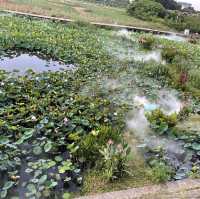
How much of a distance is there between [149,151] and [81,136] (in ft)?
3.32

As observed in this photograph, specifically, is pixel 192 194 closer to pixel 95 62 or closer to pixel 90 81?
pixel 90 81

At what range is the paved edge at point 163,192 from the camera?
426cm

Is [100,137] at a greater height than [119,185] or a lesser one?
greater

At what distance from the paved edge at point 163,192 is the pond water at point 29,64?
514 cm

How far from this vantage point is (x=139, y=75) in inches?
367

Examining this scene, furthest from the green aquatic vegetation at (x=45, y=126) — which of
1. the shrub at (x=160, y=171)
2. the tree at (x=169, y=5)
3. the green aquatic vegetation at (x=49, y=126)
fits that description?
the tree at (x=169, y=5)

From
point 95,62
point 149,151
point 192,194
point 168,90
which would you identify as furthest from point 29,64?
point 192,194

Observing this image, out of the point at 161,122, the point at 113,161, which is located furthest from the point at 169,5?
the point at 113,161

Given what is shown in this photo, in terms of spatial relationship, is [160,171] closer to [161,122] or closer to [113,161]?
[113,161]

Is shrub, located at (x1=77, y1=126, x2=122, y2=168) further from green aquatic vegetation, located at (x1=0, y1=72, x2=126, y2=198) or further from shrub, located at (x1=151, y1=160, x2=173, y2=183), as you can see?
shrub, located at (x1=151, y1=160, x2=173, y2=183)

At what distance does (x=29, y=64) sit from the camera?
9461 millimetres

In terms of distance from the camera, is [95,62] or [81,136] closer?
[81,136]

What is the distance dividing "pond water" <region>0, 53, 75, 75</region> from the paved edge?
5141 mm

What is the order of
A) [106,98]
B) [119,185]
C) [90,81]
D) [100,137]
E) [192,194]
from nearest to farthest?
1. [192,194]
2. [119,185]
3. [100,137]
4. [106,98]
5. [90,81]
